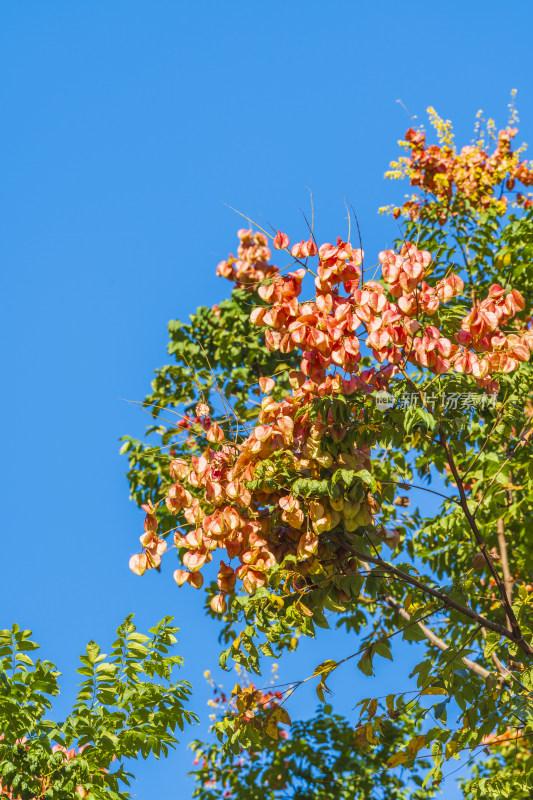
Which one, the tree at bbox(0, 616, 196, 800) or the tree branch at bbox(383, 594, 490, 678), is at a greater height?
the tree branch at bbox(383, 594, 490, 678)

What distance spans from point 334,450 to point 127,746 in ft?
5.67

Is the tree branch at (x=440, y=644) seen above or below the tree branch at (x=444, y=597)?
above

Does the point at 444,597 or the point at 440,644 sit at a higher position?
the point at 440,644

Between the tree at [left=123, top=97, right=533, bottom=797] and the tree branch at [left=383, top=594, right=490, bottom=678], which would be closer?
the tree at [left=123, top=97, right=533, bottom=797]

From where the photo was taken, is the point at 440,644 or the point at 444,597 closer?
the point at 444,597

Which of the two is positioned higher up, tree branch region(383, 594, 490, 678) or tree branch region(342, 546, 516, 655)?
tree branch region(383, 594, 490, 678)

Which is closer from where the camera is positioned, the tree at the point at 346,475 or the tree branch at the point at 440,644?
the tree at the point at 346,475

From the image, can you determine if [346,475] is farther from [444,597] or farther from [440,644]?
[440,644]

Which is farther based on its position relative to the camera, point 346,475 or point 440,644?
point 440,644

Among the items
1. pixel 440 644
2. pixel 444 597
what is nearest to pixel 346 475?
pixel 444 597

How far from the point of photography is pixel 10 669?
12.0ft

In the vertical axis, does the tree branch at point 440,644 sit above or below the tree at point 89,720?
above

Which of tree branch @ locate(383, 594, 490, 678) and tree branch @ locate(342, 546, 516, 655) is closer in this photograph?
tree branch @ locate(342, 546, 516, 655)

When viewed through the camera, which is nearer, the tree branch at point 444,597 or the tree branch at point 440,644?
the tree branch at point 444,597
